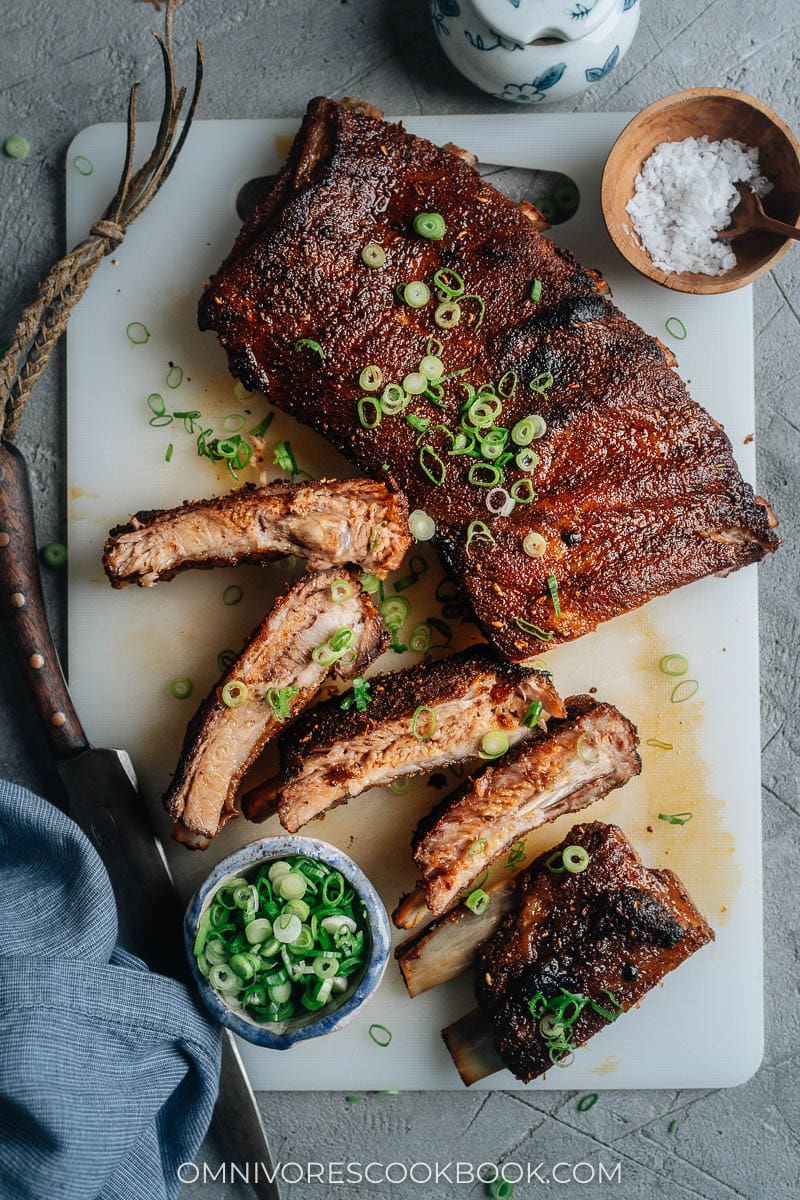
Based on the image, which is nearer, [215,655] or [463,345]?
[463,345]

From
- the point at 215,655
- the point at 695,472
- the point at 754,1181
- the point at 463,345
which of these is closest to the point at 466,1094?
the point at 754,1181

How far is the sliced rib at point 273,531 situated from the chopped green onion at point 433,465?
0.14 m

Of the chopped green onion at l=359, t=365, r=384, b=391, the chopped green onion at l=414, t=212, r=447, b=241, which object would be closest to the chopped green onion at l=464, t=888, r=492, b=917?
the chopped green onion at l=359, t=365, r=384, b=391

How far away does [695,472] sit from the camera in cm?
328

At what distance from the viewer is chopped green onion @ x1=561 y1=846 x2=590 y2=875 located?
11.1ft

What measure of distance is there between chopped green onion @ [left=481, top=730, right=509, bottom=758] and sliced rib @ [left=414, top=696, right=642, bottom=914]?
2.0 inches

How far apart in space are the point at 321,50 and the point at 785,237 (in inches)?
73.3

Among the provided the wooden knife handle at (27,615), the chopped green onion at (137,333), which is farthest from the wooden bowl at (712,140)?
the wooden knife handle at (27,615)

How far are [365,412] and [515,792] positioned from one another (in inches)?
54.5

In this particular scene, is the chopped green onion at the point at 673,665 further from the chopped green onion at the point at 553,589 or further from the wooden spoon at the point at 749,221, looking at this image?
the wooden spoon at the point at 749,221

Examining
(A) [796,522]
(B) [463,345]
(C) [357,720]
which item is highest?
(B) [463,345]

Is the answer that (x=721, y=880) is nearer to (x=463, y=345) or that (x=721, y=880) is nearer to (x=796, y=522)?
(x=796, y=522)

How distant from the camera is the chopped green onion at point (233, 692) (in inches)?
130

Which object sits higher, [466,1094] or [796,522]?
[796,522]
